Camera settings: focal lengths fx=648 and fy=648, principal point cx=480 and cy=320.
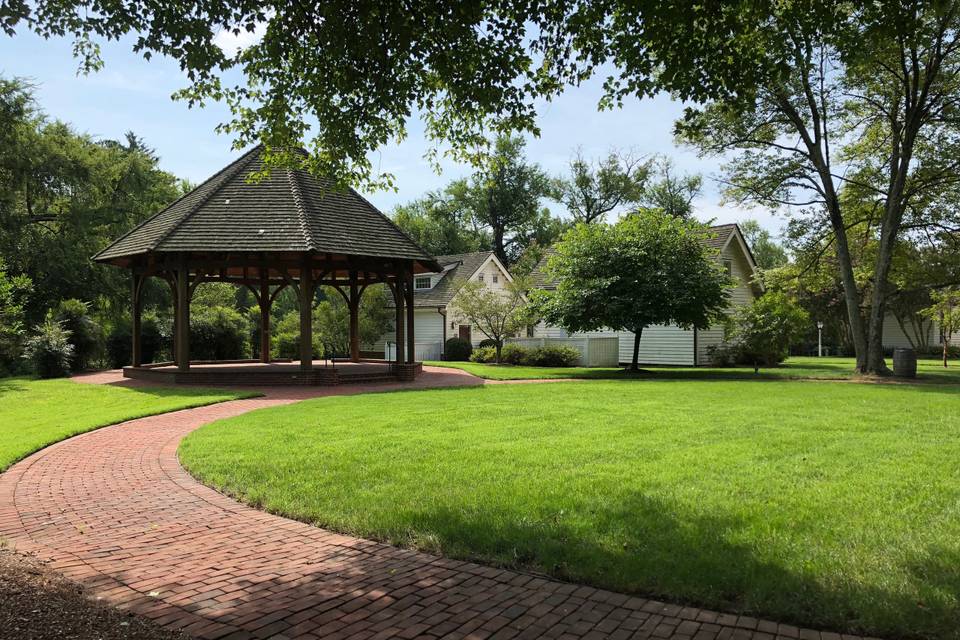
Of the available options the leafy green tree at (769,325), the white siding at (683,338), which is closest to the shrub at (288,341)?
the white siding at (683,338)

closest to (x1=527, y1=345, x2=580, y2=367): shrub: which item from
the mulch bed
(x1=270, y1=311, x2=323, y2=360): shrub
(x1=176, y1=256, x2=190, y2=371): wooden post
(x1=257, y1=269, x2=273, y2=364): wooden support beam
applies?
Answer: (x1=270, y1=311, x2=323, y2=360): shrub

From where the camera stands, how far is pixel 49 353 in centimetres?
2130

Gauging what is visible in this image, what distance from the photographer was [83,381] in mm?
19875

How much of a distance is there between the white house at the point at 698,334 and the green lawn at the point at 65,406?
1788 cm

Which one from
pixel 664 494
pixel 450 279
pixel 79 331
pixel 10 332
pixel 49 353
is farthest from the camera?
pixel 450 279

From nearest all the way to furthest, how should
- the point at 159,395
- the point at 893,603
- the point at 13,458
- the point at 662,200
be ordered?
1. the point at 893,603
2. the point at 13,458
3. the point at 159,395
4. the point at 662,200

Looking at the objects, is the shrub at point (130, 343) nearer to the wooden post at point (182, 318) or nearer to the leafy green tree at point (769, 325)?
the wooden post at point (182, 318)

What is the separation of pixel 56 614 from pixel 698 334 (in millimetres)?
29751

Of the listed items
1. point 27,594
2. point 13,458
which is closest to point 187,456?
point 13,458

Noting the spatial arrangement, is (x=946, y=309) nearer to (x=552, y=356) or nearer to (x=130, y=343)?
(x=552, y=356)

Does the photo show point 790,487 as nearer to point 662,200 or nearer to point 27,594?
point 27,594

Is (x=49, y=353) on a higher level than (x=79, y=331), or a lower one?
lower

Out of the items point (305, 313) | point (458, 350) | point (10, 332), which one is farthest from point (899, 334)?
point (10, 332)

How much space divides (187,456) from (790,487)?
278 inches
